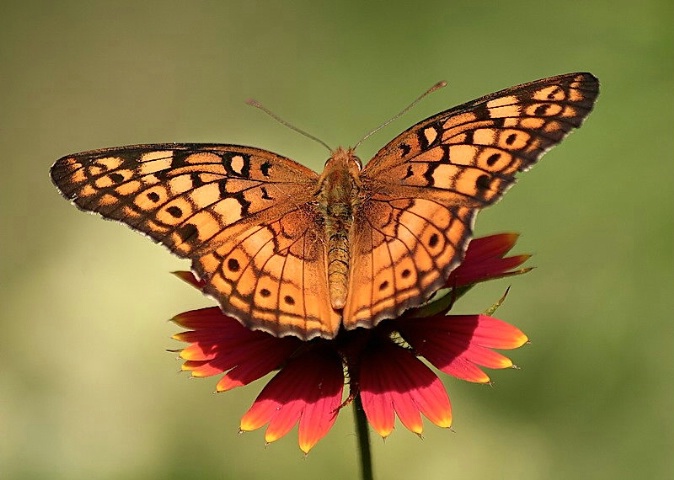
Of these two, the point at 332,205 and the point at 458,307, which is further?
the point at 458,307

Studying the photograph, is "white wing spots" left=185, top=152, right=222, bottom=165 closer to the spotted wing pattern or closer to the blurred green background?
the spotted wing pattern

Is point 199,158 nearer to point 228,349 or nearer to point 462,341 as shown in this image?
point 228,349

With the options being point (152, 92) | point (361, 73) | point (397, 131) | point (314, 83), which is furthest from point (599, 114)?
point (152, 92)

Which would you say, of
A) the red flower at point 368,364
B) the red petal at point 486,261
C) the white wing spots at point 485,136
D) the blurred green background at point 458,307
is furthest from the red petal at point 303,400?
the blurred green background at point 458,307

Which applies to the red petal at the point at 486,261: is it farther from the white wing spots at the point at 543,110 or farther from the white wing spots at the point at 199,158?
the white wing spots at the point at 199,158

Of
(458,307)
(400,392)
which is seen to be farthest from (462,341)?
(458,307)

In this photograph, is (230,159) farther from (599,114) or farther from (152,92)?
(152,92)

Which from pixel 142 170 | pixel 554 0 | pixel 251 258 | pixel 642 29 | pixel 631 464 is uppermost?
pixel 554 0
